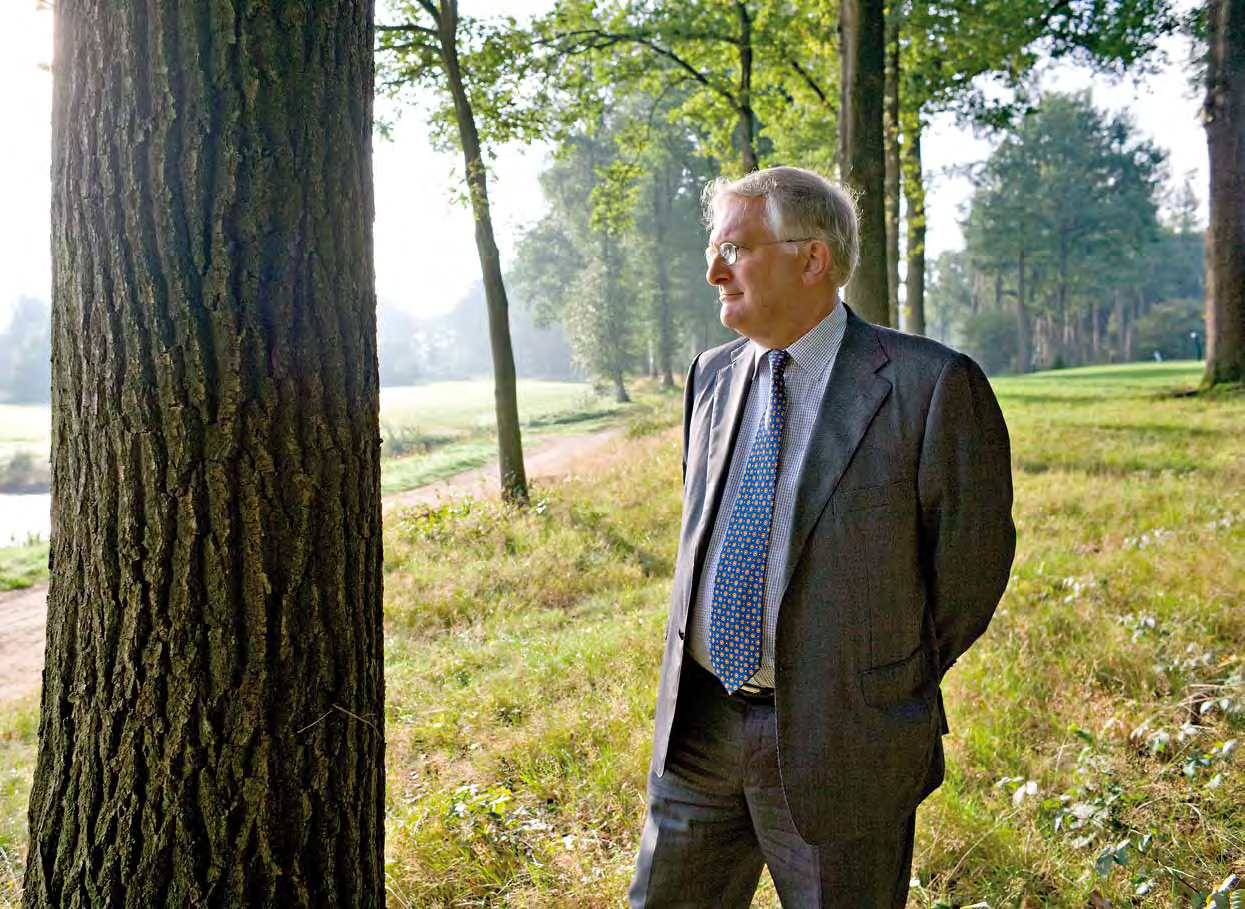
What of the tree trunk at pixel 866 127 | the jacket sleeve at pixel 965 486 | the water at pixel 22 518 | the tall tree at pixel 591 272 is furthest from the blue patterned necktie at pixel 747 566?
the tall tree at pixel 591 272

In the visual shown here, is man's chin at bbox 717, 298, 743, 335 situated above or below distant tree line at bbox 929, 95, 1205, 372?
below

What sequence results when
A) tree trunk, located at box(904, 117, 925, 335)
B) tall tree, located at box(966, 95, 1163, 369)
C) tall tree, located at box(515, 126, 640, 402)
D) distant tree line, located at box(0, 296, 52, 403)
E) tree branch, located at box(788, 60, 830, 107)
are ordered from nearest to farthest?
tree branch, located at box(788, 60, 830, 107) < tree trunk, located at box(904, 117, 925, 335) < distant tree line, located at box(0, 296, 52, 403) < tall tree, located at box(515, 126, 640, 402) < tall tree, located at box(966, 95, 1163, 369)

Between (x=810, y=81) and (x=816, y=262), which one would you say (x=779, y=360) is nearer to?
(x=816, y=262)

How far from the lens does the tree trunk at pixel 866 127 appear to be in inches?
299

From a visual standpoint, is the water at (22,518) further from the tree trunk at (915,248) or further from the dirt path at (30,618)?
the tree trunk at (915,248)

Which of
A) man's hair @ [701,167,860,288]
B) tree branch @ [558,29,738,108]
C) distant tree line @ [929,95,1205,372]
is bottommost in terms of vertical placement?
man's hair @ [701,167,860,288]

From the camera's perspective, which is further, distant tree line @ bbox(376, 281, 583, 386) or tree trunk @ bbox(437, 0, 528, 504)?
distant tree line @ bbox(376, 281, 583, 386)

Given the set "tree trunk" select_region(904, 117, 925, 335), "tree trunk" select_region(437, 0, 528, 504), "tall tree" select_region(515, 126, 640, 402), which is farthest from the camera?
"tall tree" select_region(515, 126, 640, 402)

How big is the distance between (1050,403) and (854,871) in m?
20.0

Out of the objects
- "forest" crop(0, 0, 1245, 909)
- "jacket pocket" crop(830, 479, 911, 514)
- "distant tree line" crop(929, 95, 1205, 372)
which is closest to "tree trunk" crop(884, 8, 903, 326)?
"forest" crop(0, 0, 1245, 909)

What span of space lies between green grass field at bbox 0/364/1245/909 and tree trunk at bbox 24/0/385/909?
4.47 ft

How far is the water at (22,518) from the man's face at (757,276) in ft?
37.2

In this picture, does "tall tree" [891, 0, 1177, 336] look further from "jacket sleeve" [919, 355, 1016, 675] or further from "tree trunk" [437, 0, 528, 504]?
"jacket sleeve" [919, 355, 1016, 675]

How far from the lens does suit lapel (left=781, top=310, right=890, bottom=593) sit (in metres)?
1.95
